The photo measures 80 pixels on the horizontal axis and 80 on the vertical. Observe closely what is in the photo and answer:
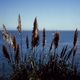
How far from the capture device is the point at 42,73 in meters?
6.61

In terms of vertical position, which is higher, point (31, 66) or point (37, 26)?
point (37, 26)

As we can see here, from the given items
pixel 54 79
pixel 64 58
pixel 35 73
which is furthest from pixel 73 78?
pixel 64 58

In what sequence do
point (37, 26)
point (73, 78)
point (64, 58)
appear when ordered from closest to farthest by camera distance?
1. point (73, 78)
2. point (37, 26)
3. point (64, 58)

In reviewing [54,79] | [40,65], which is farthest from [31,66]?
[54,79]

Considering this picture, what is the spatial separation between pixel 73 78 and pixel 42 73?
0.75 m

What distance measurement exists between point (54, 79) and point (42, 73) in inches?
13.9

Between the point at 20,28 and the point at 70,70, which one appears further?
the point at 20,28

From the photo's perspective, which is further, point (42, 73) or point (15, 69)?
point (15, 69)

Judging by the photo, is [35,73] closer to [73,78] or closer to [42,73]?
[42,73]

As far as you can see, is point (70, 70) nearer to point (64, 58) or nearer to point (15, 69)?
point (64, 58)

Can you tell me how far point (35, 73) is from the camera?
6469mm

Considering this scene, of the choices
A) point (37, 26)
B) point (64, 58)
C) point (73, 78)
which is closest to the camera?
point (73, 78)

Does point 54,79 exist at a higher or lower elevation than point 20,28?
lower

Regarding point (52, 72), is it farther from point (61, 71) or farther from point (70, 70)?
point (70, 70)
